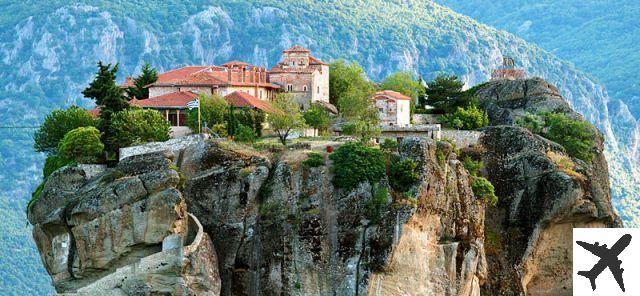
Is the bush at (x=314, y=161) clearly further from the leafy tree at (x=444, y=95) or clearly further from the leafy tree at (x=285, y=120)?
the leafy tree at (x=444, y=95)

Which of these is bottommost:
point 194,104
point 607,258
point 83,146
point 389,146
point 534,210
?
point 534,210

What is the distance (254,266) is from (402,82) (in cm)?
3381

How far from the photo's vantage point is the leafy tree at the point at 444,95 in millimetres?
109188

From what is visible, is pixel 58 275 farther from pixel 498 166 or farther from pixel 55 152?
pixel 498 166

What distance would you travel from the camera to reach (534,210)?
317ft

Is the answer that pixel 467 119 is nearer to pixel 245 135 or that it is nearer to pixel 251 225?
pixel 245 135

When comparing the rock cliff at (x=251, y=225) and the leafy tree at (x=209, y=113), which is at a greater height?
the leafy tree at (x=209, y=113)

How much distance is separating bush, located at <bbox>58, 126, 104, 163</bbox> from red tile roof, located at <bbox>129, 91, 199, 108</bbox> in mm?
6539

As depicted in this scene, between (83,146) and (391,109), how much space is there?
22.2 metres

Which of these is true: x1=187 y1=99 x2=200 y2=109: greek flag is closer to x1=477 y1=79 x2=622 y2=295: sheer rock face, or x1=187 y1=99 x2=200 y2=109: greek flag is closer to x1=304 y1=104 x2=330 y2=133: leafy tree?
x1=304 y1=104 x2=330 y2=133: leafy tree

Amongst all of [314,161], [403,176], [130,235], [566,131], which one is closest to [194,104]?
[314,161]

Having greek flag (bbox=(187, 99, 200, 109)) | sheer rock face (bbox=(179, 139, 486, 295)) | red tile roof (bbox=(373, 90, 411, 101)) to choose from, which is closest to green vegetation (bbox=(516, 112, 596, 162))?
red tile roof (bbox=(373, 90, 411, 101))

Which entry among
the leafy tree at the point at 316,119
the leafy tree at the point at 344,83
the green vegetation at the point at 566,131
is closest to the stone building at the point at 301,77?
the leafy tree at the point at 344,83

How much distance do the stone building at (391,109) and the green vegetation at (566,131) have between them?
8118mm
